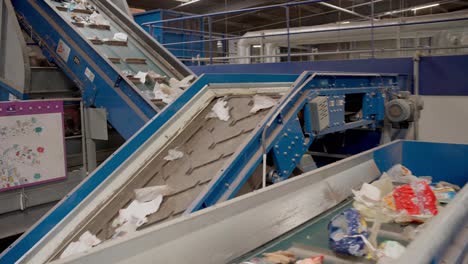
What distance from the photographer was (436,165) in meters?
→ 3.46

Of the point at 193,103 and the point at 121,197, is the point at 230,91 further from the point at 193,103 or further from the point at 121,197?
the point at 121,197

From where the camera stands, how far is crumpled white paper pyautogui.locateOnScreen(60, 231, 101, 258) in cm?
234

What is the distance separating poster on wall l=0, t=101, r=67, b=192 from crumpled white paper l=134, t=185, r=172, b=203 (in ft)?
5.85

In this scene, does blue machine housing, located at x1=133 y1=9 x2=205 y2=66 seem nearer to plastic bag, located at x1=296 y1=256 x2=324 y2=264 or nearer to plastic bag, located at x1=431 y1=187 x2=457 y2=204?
plastic bag, located at x1=431 y1=187 x2=457 y2=204

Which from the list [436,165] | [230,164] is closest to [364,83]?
[436,165]

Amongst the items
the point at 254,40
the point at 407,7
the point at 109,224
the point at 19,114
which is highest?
the point at 407,7

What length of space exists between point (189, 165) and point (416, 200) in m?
1.53

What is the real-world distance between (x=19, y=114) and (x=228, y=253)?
2.94 metres

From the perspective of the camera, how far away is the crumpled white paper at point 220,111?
3225 millimetres

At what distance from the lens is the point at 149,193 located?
2.67 m

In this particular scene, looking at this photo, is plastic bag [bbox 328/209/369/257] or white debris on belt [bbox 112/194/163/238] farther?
white debris on belt [bbox 112/194/163/238]

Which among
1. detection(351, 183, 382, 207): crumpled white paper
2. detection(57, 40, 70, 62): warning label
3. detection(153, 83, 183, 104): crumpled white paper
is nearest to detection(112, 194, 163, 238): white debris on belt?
detection(351, 183, 382, 207): crumpled white paper

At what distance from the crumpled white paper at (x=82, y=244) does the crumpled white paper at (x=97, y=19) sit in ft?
12.4

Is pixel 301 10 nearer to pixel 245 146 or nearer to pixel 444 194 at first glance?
pixel 444 194
